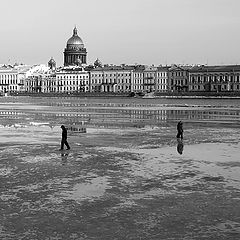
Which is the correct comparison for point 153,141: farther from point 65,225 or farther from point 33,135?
point 65,225

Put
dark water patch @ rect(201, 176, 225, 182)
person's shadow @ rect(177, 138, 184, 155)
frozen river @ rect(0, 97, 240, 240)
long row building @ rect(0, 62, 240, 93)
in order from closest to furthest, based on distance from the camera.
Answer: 1. frozen river @ rect(0, 97, 240, 240)
2. dark water patch @ rect(201, 176, 225, 182)
3. person's shadow @ rect(177, 138, 184, 155)
4. long row building @ rect(0, 62, 240, 93)

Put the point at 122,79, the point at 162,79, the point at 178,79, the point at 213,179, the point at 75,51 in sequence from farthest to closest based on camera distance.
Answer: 1. the point at 75,51
2. the point at 122,79
3. the point at 162,79
4. the point at 178,79
5. the point at 213,179

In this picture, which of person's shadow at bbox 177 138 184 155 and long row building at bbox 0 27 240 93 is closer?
person's shadow at bbox 177 138 184 155

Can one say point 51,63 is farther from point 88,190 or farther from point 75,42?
point 88,190

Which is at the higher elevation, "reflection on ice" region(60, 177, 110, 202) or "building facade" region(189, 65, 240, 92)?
"building facade" region(189, 65, 240, 92)

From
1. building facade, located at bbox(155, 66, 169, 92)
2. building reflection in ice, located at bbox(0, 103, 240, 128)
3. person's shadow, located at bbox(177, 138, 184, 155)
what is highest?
building facade, located at bbox(155, 66, 169, 92)

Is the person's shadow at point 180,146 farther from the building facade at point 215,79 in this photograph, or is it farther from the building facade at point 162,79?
the building facade at point 162,79

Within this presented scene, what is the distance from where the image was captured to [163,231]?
28.4 ft

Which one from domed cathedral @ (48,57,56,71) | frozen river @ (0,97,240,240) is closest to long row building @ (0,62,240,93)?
Answer: domed cathedral @ (48,57,56,71)

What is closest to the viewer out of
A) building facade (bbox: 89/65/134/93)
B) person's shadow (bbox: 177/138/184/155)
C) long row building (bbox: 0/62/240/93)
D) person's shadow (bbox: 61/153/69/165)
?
person's shadow (bbox: 61/153/69/165)

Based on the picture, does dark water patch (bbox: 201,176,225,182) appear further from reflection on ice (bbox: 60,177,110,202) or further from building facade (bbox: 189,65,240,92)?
building facade (bbox: 189,65,240,92)

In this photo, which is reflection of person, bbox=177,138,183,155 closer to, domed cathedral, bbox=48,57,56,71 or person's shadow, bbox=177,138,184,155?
person's shadow, bbox=177,138,184,155

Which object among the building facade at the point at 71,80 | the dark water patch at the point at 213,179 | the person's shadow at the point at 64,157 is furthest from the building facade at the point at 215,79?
the dark water patch at the point at 213,179

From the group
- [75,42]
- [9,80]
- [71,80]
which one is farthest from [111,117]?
[9,80]
